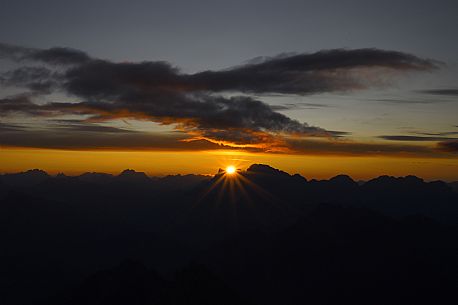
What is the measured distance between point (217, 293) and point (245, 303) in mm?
11110

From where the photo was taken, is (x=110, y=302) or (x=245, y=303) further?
(x=110, y=302)

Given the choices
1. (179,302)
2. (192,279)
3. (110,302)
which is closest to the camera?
(179,302)

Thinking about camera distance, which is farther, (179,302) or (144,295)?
(144,295)

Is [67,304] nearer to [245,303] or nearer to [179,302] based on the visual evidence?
[179,302]

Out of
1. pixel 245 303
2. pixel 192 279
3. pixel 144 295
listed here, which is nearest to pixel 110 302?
pixel 144 295

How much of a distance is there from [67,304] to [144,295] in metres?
40.4

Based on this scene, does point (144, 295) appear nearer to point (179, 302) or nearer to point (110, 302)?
point (110, 302)

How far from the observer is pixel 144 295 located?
646 ft

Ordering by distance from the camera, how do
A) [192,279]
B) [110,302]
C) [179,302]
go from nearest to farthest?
[179,302]
[192,279]
[110,302]

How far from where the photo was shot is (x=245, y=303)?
144m

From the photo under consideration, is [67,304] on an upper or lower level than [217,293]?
lower

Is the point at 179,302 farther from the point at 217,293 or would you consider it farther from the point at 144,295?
the point at 144,295

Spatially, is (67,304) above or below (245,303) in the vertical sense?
below

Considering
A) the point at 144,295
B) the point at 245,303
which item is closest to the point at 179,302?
the point at 245,303
